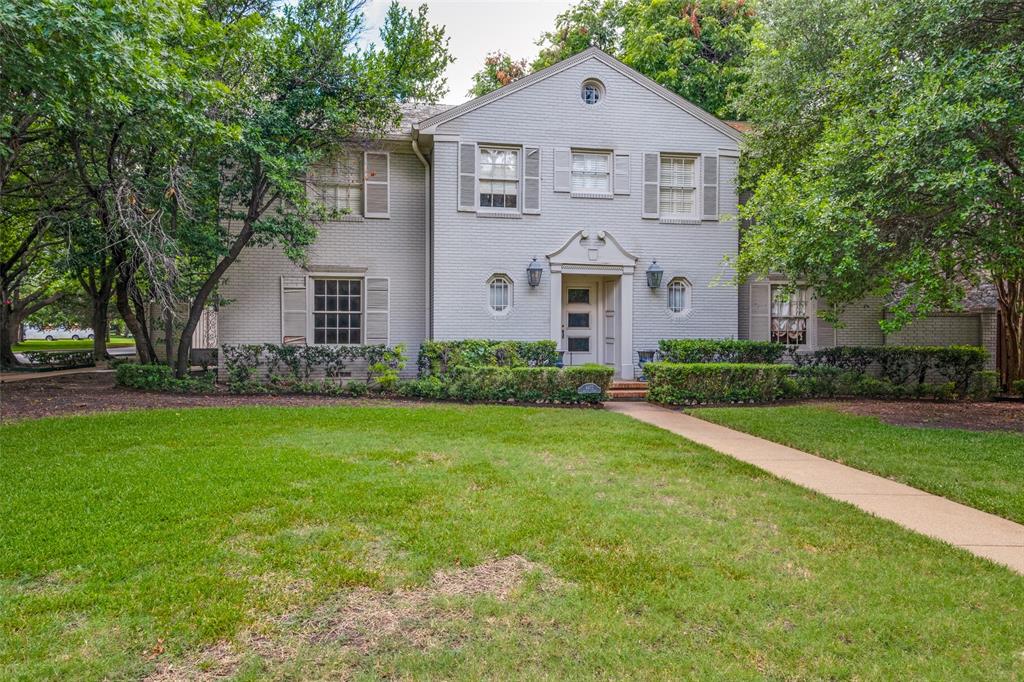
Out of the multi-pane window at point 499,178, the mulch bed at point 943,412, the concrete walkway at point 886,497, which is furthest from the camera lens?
the multi-pane window at point 499,178

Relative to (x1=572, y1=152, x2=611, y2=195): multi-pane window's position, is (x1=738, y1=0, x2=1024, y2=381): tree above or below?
below

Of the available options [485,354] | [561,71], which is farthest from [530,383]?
[561,71]

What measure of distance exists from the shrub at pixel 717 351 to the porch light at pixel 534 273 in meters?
3.02

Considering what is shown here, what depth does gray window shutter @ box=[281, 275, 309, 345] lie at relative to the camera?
12.8 meters

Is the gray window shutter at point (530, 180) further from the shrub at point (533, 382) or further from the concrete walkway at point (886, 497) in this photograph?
the concrete walkway at point (886, 497)

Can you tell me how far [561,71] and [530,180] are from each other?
2.53 m

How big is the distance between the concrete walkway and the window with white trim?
569cm

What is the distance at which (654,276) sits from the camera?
12.9m

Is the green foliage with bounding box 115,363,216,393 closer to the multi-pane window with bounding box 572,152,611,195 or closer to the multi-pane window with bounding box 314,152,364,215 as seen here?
the multi-pane window with bounding box 314,152,364,215

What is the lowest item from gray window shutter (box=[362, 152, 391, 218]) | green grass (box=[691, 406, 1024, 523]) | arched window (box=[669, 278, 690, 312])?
green grass (box=[691, 406, 1024, 523])

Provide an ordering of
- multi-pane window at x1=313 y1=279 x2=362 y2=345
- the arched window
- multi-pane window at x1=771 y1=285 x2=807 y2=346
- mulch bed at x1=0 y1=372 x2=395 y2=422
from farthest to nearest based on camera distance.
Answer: multi-pane window at x1=771 y1=285 x2=807 y2=346
the arched window
multi-pane window at x1=313 y1=279 x2=362 y2=345
mulch bed at x1=0 y1=372 x2=395 y2=422

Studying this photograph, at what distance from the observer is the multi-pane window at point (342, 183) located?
12930 millimetres

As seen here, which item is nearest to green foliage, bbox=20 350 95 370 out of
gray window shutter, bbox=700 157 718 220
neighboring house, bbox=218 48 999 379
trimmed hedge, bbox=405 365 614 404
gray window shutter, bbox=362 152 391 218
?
neighboring house, bbox=218 48 999 379

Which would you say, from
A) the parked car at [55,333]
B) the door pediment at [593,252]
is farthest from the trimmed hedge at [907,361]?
the parked car at [55,333]
